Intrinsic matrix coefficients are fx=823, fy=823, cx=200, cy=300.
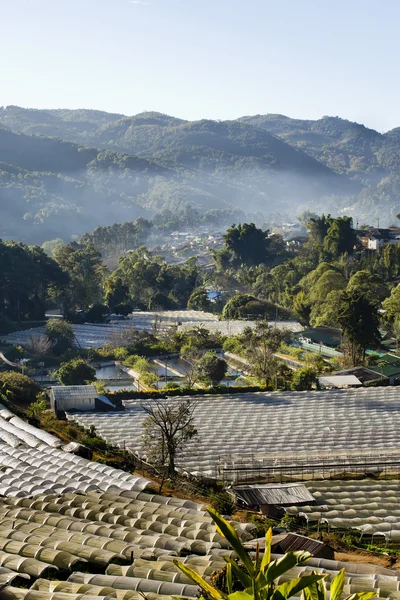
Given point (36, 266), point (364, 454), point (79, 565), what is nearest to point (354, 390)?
point (364, 454)

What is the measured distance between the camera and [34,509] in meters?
14.7

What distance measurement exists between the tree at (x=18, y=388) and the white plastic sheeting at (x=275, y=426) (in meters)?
3.31

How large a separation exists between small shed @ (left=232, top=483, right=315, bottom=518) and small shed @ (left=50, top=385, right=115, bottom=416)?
9.24m

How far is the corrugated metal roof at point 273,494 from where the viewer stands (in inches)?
616

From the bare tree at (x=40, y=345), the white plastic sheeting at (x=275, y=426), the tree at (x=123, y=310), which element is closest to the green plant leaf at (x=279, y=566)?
the white plastic sheeting at (x=275, y=426)

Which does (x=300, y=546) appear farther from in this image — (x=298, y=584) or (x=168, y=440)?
(x=168, y=440)

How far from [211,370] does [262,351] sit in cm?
301

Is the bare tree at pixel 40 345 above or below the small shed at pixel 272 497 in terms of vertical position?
below

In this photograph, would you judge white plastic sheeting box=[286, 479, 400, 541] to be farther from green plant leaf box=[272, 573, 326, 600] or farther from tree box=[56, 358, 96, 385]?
tree box=[56, 358, 96, 385]

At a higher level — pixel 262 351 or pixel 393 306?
pixel 393 306

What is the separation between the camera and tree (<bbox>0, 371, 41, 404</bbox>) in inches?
1038

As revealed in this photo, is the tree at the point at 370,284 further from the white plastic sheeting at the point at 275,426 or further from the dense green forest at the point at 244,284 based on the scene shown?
the white plastic sheeting at the point at 275,426

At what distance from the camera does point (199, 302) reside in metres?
53.2

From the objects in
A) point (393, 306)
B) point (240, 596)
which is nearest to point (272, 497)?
point (240, 596)
